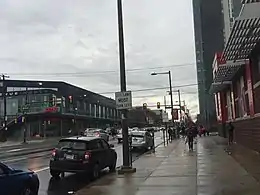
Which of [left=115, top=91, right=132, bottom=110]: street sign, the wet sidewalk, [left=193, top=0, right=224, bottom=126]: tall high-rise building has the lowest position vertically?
the wet sidewalk

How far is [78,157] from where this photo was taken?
14.4m

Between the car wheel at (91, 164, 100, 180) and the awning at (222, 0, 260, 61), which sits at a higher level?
the awning at (222, 0, 260, 61)

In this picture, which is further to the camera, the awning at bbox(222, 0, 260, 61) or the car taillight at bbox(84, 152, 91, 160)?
the awning at bbox(222, 0, 260, 61)

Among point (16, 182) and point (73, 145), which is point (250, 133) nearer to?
point (73, 145)

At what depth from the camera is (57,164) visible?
14.6 m

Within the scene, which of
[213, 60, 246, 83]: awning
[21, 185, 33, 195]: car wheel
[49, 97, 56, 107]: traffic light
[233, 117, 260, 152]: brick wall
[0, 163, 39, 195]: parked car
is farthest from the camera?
[49, 97, 56, 107]: traffic light

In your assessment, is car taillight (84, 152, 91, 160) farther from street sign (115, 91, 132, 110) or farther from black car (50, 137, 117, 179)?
street sign (115, 91, 132, 110)

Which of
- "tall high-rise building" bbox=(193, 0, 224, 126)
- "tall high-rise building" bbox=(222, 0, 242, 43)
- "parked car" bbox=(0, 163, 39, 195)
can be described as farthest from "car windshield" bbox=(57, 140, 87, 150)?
"tall high-rise building" bbox=(193, 0, 224, 126)

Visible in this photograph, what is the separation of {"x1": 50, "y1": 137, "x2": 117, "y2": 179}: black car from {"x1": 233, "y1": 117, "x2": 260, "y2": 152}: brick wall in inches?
402

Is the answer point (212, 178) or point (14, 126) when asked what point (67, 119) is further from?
point (212, 178)

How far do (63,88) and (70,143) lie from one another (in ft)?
304

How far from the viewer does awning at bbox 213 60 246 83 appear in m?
27.0

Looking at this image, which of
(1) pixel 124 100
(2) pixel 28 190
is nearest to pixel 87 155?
(1) pixel 124 100

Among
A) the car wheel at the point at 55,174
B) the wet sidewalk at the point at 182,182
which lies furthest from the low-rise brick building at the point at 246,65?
the car wheel at the point at 55,174
